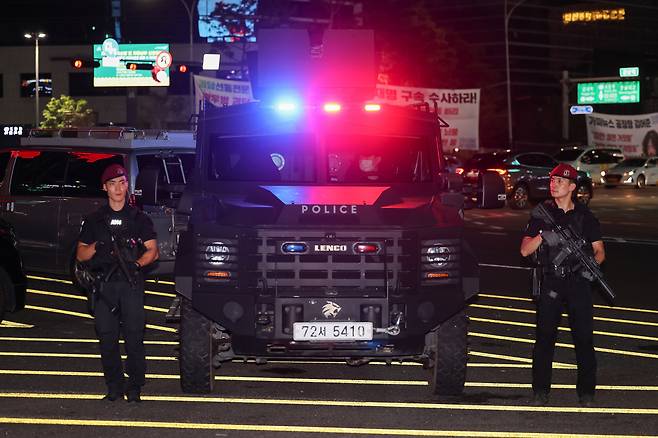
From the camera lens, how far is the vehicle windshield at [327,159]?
1069 centimetres

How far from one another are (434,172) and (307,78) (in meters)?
2.02

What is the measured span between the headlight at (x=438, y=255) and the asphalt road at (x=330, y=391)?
3.43ft

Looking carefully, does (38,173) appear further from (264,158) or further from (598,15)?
(598,15)

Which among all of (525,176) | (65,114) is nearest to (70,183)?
(525,176)

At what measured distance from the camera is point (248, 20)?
3396 inches

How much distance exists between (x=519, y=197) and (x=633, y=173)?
61.5ft

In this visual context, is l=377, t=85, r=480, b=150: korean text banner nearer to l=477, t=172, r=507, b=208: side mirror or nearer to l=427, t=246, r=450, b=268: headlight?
l=477, t=172, r=507, b=208: side mirror

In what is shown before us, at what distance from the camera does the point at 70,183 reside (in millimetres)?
15727

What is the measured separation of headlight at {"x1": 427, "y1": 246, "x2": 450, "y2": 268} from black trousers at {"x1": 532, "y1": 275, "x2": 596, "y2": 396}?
76cm

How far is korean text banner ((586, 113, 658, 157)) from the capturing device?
6994 centimetres

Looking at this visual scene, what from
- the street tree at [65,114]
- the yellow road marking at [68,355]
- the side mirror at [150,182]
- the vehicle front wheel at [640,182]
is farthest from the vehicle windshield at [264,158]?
the street tree at [65,114]

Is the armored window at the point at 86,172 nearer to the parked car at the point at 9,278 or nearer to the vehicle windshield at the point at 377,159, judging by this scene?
the parked car at the point at 9,278

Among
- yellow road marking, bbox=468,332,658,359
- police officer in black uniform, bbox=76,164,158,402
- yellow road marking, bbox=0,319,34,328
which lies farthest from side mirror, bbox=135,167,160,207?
yellow road marking, bbox=468,332,658,359

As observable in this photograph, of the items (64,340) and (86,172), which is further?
(86,172)
